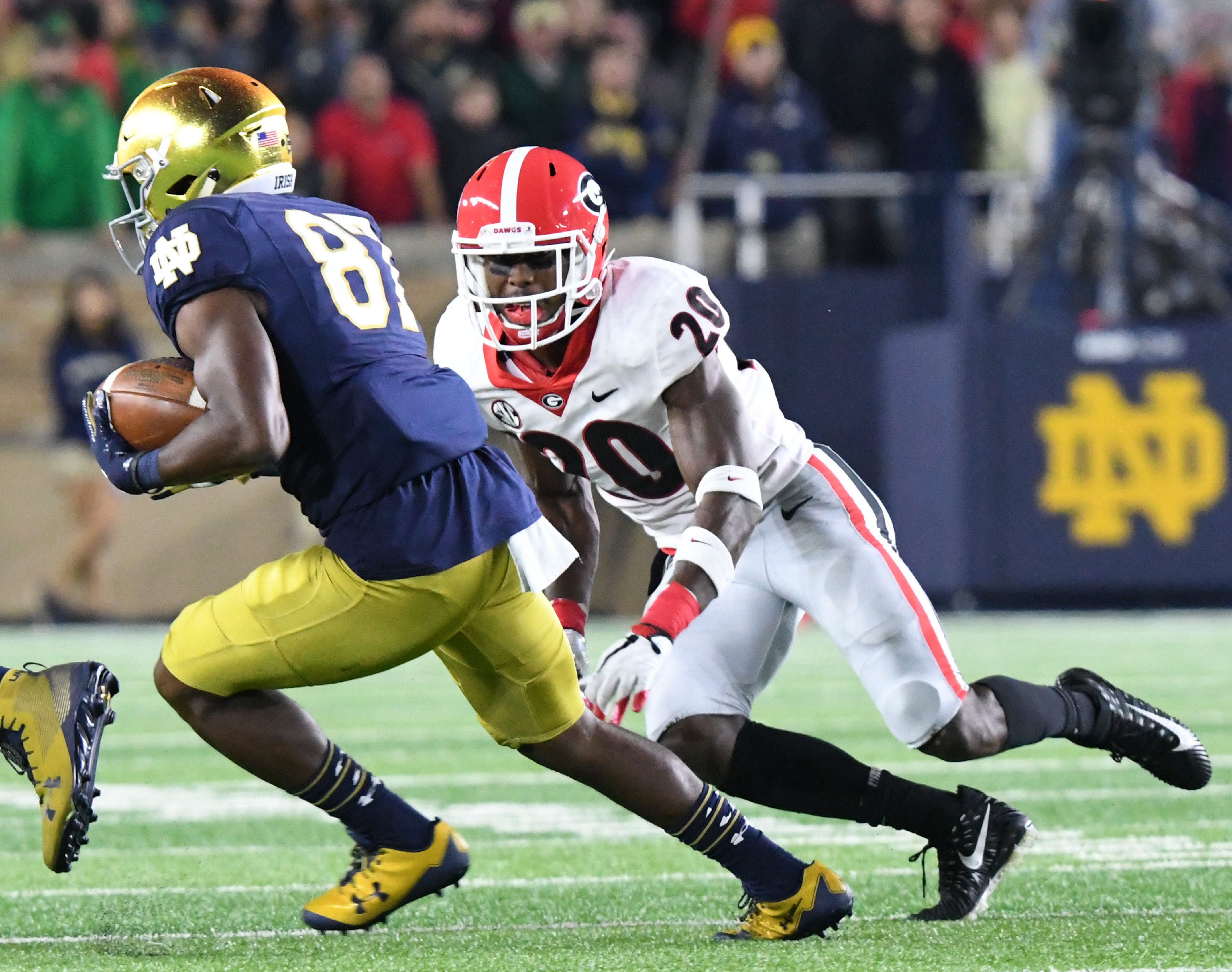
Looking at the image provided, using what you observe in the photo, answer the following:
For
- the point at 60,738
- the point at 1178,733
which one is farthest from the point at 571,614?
the point at 1178,733

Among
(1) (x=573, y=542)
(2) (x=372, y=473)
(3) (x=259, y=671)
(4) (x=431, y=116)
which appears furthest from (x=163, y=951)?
(4) (x=431, y=116)

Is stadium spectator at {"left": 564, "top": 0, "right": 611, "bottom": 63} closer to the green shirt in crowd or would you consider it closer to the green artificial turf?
the green shirt in crowd

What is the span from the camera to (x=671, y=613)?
3145 mm

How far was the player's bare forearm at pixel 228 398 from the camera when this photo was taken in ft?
9.39

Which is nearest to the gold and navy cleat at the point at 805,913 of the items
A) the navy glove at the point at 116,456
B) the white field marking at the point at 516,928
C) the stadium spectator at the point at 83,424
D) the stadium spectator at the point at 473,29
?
the white field marking at the point at 516,928

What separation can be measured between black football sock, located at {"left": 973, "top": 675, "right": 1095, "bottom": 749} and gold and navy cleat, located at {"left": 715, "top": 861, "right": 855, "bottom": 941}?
52 cm

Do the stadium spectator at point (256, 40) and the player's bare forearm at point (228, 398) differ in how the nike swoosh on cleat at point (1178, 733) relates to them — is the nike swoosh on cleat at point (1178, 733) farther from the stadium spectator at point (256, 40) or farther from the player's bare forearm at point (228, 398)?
the stadium spectator at point (256, 40)

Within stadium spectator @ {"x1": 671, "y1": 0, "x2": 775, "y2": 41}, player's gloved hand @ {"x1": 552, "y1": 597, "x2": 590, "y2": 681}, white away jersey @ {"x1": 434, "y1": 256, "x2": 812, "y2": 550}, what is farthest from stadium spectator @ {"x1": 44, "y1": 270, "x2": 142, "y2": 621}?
player's gloved hand @ {"x1": 552, "y1": 597, "x2": 590, "y2": 681}

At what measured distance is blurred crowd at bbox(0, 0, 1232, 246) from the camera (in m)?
10.1

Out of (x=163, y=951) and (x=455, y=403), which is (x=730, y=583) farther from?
(x=163, y=951)

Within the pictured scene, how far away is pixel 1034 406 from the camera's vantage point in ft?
31.6

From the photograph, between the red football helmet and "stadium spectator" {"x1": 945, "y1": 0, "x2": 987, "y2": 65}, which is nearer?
the red football helmet

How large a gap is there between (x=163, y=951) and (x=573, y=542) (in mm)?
1065

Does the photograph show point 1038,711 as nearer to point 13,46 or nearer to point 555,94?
point 555,94
